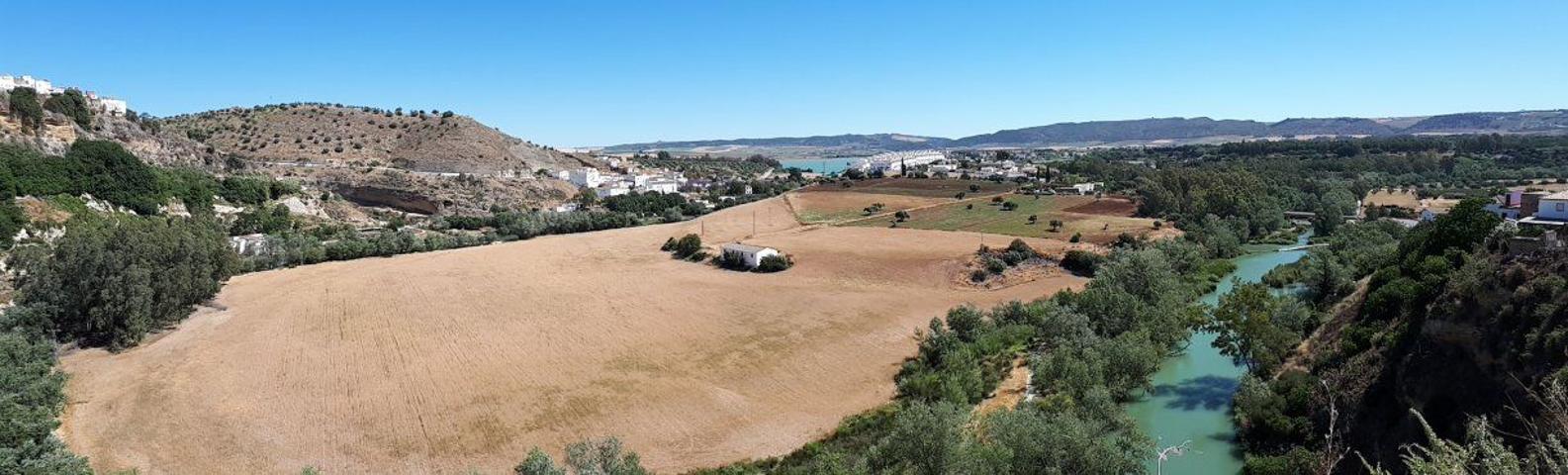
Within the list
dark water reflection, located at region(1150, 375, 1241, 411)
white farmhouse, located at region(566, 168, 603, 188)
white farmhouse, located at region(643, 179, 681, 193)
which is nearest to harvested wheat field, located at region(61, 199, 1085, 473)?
dark water reflection, located at region(1150, 375, 1241, 411)

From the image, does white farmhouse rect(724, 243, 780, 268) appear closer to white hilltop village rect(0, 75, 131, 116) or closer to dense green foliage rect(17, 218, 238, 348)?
dense green foliage rect(17, 218, 238, 348)

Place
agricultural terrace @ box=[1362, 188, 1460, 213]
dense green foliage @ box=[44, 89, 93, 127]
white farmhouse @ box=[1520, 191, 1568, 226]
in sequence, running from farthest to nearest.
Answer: agricultural terrace @ box=[1362, 188, 1460, 213] < dense green foliage @ box=[44, 89, 93, 127] < white farmhouse @ box=[1520, 191, 1568, 226]

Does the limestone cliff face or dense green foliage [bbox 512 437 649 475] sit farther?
the limestone cliff face

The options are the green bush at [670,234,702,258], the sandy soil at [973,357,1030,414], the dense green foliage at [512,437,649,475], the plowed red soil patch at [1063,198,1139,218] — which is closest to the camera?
the dense green foliage at [512,437,649,475]

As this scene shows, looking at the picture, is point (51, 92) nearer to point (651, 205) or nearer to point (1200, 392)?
point (651, 205)

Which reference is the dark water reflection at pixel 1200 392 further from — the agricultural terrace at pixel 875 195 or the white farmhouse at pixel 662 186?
the white farmhouse at pixel 662 186

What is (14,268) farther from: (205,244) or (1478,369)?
(1478,369)

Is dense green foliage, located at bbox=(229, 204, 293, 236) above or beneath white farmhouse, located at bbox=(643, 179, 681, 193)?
above

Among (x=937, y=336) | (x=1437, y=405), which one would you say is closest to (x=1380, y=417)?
(x=1437, y=405)
